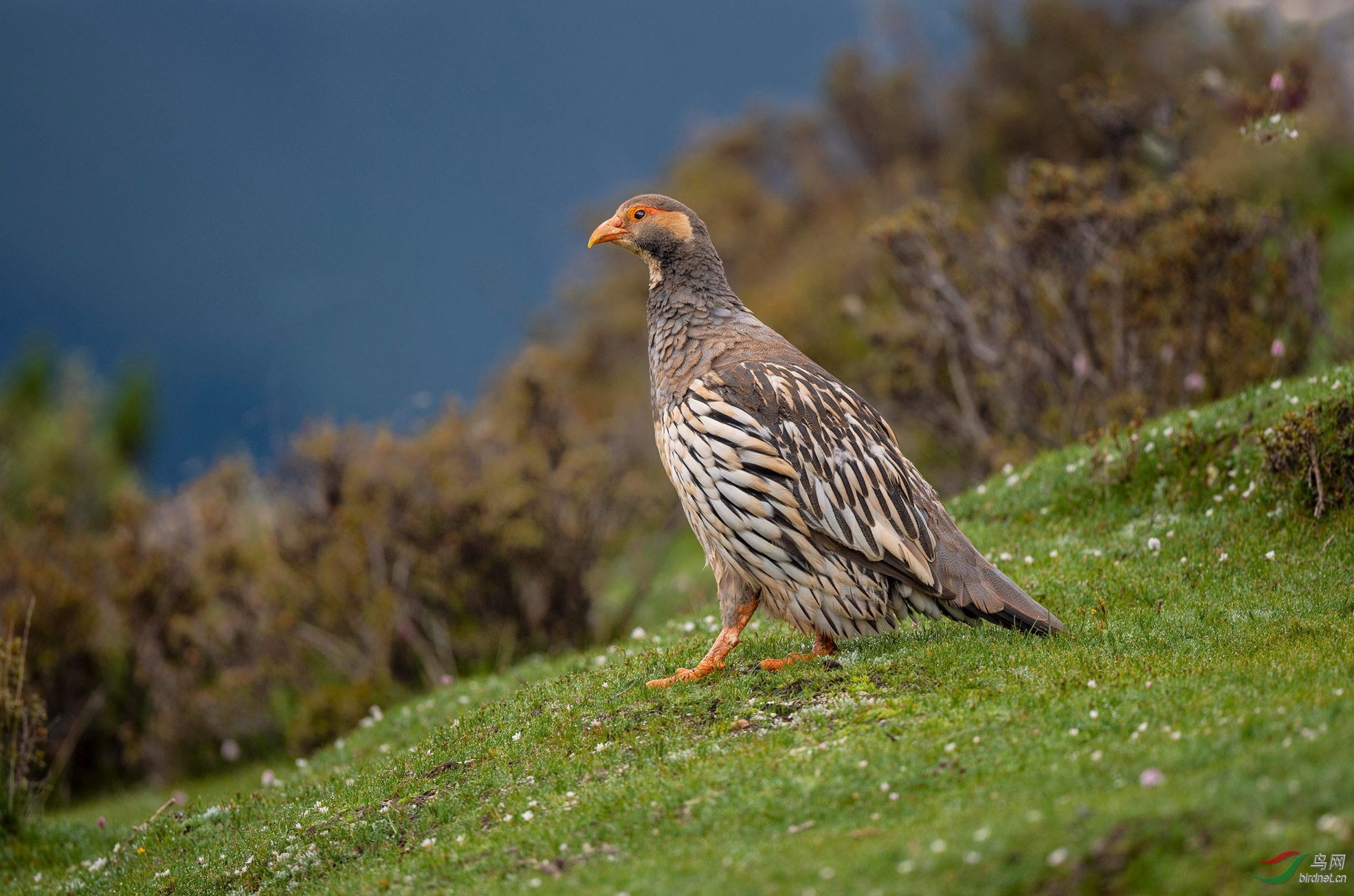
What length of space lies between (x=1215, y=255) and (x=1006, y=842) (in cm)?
1165

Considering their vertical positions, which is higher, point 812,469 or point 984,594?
point 812,469

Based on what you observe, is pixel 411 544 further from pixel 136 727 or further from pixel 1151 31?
pixel 1151 31

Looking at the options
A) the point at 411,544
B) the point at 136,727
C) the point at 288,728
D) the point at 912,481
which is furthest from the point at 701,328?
the point at 136,727

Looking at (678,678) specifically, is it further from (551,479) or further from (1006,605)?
(551,479)

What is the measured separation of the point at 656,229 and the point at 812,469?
8.39 feet

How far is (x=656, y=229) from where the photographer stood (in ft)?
30.0

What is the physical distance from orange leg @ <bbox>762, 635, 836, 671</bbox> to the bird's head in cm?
323

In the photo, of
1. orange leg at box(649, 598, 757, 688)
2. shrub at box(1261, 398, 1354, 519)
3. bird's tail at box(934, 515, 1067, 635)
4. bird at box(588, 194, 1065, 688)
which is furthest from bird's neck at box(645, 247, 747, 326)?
shrub at box(1261, 398, 1354, 519)

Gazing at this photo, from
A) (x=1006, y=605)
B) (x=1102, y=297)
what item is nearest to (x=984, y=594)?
(x=1006, y=605)

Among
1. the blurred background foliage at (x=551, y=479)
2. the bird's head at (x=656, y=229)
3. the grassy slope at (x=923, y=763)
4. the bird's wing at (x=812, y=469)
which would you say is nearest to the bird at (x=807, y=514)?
the bird's wing at (x=812, y=469)

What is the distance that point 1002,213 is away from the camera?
15.8 meters

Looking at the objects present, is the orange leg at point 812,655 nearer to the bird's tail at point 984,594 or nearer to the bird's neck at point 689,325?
the bird's tail at point 984,594

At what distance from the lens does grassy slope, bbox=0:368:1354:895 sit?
4918 millimetres

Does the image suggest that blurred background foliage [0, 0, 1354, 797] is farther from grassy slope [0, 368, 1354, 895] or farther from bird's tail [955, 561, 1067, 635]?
bird's tail [955, 561, 1067, 635]
